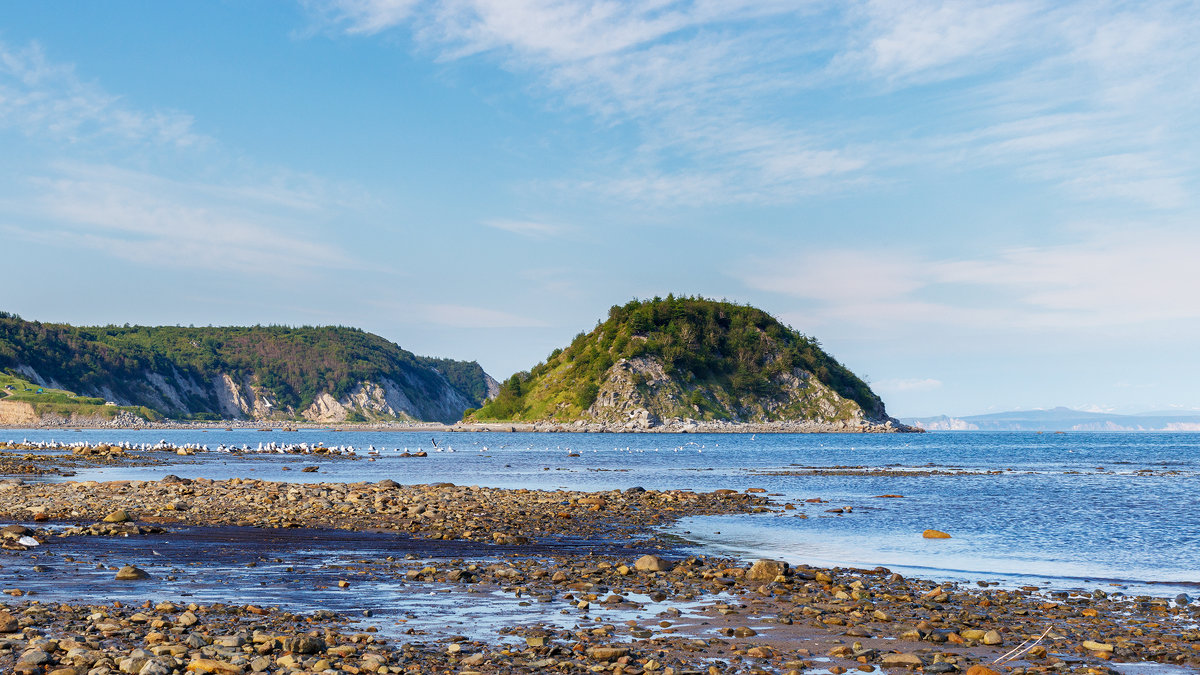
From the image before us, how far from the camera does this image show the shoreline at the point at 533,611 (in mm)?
11531

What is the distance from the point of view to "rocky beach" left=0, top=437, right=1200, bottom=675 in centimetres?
1150

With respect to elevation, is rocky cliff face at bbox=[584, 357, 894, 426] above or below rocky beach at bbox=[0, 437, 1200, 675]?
above

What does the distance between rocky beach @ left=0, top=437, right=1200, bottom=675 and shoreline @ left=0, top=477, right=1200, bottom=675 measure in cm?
4

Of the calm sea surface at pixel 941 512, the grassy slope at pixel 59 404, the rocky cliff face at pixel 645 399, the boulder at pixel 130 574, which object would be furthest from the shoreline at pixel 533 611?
the grassy slope at pixel 59 404

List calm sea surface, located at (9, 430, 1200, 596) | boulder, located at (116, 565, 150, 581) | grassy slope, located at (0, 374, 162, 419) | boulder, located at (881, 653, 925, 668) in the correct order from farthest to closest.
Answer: grassy slope, located at (0, 374, 162, 419) → calm sea surface, located at (9, 430, 1200, 596) → boulder, located at (116, 565, 150, 581) → boulder, located at (881, 653, 925, 668)

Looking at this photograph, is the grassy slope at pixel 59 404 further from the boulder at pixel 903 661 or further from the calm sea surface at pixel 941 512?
the boulder at pixel 903 661

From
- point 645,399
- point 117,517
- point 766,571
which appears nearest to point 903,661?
point 766,571

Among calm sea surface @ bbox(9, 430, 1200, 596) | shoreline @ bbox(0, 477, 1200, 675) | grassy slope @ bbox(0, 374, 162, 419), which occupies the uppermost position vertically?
grassy slope @ bbox(0, 374, 162, 419)

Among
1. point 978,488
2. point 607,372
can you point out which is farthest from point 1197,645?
point 607,372

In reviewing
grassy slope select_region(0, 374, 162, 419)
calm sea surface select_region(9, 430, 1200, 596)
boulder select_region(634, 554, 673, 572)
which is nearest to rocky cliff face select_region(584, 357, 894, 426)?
grassy slope select_region(0, 374, 162, 419)

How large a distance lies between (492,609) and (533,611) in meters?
0.67

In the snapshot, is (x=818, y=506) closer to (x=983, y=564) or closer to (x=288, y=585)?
(x=983, y=564)

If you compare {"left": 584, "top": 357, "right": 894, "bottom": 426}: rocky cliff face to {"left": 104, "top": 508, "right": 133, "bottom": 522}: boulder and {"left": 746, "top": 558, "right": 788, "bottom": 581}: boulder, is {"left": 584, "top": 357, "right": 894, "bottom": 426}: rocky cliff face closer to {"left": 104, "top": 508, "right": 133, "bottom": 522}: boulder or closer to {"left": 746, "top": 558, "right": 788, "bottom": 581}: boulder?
{"left": 104, "top": 508, "right": 133, "bottom": 522}: boulder

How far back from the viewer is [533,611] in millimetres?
14859
